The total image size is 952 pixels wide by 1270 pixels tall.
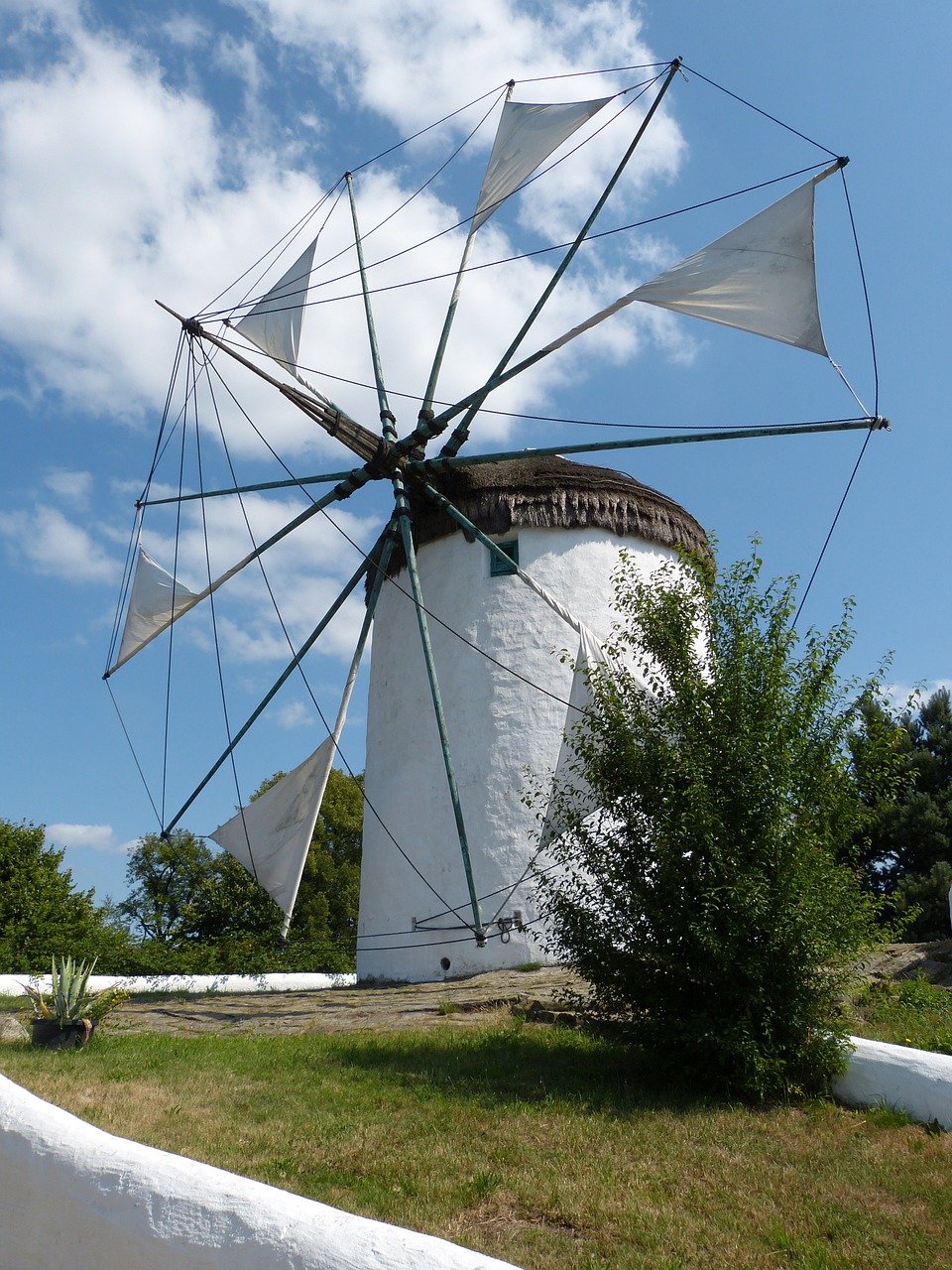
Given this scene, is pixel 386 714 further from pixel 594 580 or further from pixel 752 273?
pixel 752 273

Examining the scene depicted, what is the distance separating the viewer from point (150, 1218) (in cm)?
348

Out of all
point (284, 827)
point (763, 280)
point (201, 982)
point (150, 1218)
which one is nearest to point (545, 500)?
point (763, 280)

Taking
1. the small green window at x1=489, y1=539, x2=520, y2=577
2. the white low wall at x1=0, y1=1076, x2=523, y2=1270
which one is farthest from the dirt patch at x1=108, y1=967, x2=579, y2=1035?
the small green window at x1=489, y1=539, x2=520, y2=577

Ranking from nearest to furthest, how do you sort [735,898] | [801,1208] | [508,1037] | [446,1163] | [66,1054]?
1. [801,1208]
2. [446,1163]
3. [735,898]
4. [66,1054]
5. [508,1037]

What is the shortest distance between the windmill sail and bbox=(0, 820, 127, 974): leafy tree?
469 inches

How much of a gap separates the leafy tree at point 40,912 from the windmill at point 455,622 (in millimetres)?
4605

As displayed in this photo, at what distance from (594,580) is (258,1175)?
8537 mm

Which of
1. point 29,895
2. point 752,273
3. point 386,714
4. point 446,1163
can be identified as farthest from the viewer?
point 29,895

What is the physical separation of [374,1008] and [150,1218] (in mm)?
6199

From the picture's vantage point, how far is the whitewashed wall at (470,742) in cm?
1123

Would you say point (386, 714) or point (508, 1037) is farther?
point (386, 714)

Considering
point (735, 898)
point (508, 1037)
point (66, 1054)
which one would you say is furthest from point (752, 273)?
Result: point (66, 1054)

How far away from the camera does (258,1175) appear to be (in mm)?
4582

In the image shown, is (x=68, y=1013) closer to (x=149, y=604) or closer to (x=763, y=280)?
(x=149, y=604)
